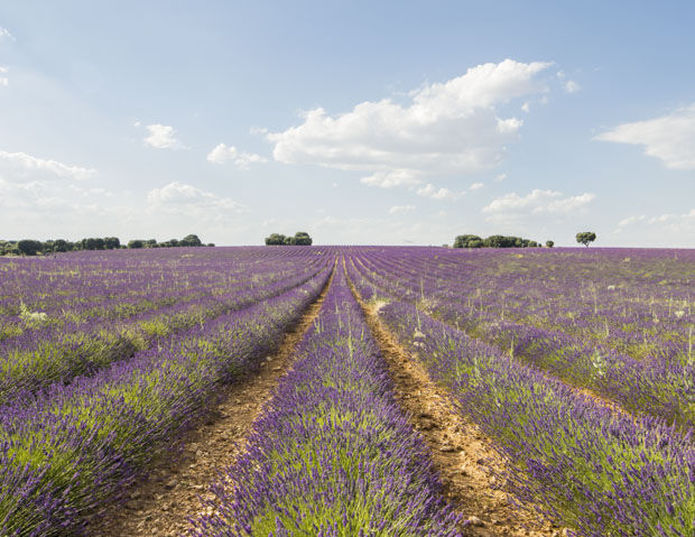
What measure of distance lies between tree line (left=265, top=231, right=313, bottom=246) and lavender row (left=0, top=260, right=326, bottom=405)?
6014 cm

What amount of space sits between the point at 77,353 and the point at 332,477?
389 cm

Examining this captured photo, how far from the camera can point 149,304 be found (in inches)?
312

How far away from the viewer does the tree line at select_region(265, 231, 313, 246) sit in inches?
2571

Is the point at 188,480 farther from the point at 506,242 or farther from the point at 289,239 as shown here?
the point at 289,239

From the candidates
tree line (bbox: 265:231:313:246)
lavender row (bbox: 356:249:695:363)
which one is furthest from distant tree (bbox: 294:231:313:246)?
lavender row (bbox: 356:249:695:363)

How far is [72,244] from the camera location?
5262 centimetres

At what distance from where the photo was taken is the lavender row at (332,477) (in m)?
1.33

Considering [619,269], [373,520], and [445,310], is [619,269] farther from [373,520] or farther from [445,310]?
[373,520]

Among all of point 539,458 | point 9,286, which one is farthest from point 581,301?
point 9,286

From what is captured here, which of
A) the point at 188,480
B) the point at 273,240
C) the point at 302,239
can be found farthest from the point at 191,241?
the point at 188,480

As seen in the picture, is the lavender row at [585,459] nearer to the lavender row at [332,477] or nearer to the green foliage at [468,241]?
the lavender row at [332,477]

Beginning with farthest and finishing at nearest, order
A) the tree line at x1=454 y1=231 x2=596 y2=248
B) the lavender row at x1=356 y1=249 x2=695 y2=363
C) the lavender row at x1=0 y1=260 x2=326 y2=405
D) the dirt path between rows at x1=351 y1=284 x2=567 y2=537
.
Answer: the tree line at x1=454 y1=231 x2=596 y2=248, the lavender row at x1=356 y1=249 x2=695 y2=363, the lavender row at x1=0 y1=260 x2=326 y2=405, the dirt path between rows at x1=351 y1=284 x2=567 y2=537

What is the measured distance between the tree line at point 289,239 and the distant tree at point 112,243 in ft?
84.5

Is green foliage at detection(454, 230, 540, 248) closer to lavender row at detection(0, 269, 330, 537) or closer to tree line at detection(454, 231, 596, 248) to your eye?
tree line at detection(454, 231, 596, 248)
